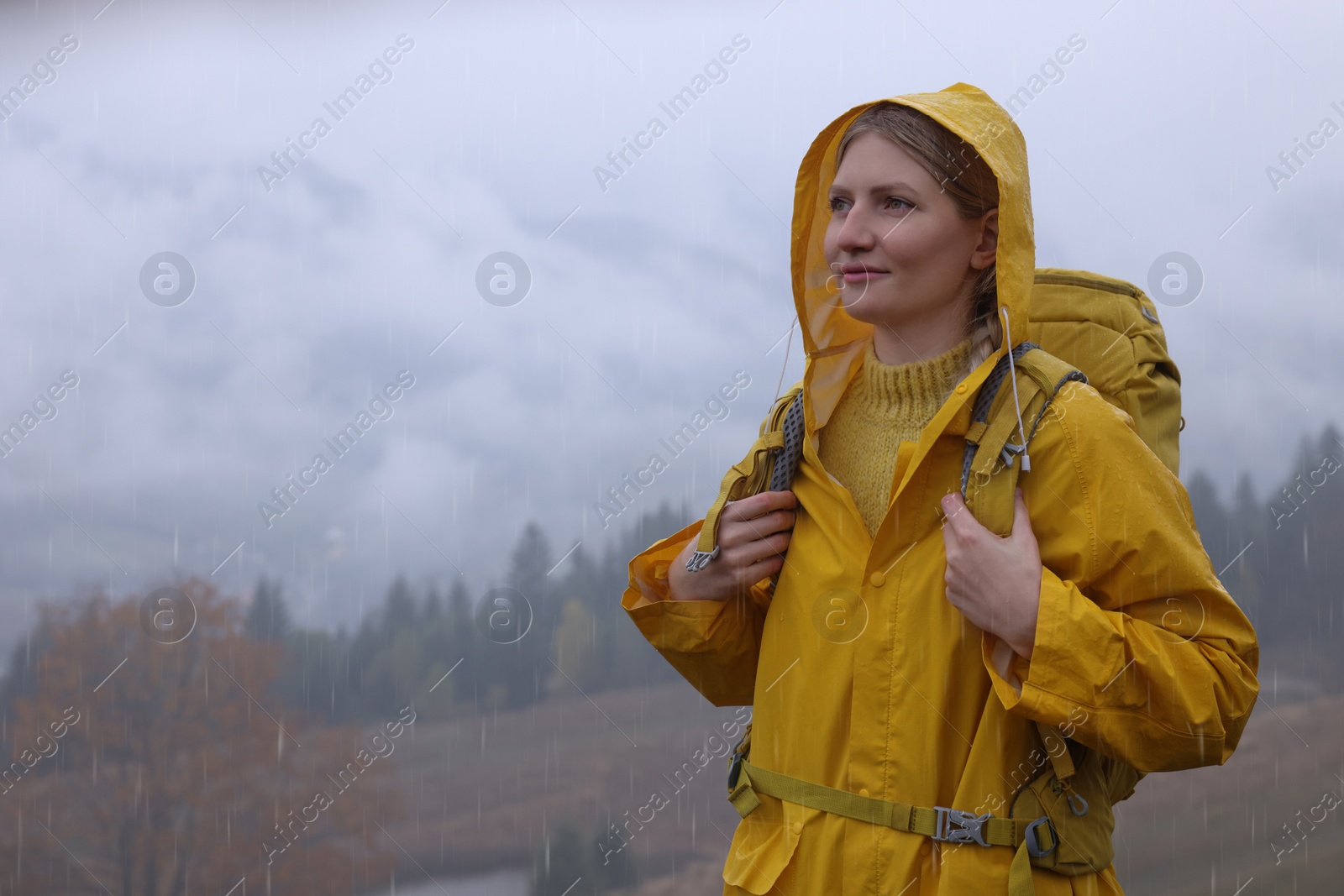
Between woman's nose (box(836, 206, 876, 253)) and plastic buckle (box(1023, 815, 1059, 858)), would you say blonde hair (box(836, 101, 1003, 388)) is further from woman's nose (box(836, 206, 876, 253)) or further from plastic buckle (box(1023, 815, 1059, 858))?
plastic buckle (box(1023, 815, 1059, 858))

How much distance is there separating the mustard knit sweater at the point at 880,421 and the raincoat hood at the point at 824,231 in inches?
1.8

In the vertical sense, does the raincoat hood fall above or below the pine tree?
above

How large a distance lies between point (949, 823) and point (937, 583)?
0.27 m

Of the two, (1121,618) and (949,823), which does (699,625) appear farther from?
(1121,618)

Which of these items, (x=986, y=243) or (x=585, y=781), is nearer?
(x=986, y=243)

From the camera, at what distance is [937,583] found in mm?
1196

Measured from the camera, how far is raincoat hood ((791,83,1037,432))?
1.23 m

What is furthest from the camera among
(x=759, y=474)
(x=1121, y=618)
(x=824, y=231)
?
(x=824, y=231)

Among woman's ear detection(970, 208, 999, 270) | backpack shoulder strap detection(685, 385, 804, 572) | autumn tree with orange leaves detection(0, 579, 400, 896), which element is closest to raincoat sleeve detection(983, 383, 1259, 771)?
woman's ear detection(970, 208, 999, 270)

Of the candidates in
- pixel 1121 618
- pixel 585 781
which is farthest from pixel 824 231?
pixel 585 781

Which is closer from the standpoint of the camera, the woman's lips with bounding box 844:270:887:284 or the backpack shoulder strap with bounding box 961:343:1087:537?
the backpack shoulder strap with bounding box 961:343:1087:537

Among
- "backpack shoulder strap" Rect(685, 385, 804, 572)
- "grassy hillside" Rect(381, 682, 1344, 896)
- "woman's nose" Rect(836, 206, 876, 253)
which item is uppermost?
"woman's nose" Rect(836, 206, 876, 253)

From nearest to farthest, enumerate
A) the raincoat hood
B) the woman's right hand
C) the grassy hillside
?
the raincoat hood
the woman's right hand
the grassy hillside

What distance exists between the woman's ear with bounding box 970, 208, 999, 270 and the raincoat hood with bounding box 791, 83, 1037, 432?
0.15 ft
